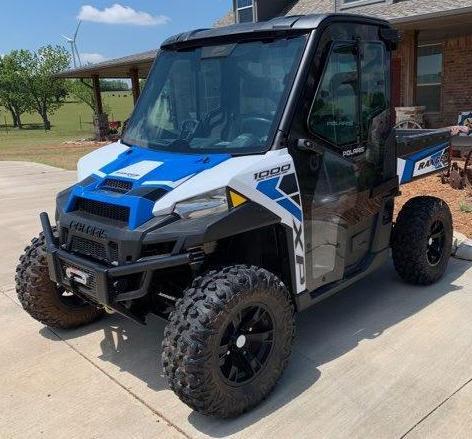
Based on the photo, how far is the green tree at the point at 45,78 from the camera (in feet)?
156

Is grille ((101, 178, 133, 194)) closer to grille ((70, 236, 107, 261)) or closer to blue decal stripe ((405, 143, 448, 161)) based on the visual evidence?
grille ((70, 236, 107, 261))

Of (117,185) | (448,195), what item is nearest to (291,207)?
(117,185)

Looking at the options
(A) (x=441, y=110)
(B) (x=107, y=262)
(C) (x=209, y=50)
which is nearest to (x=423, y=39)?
(A) (x=441, y=110)

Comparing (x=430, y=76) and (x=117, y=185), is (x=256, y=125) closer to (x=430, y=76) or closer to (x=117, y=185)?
(x=117, y=185)

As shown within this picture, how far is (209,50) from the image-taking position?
3.50 m

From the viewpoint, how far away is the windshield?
10.4 ft

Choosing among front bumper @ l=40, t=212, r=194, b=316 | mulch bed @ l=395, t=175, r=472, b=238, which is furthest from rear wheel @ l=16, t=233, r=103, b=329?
mulch bed @ l=395, t=175, r=472, b=238

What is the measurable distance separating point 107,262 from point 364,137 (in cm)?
195

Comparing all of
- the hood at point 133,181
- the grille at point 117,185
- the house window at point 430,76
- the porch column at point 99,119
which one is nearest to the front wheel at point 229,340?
the hood at point 133,181

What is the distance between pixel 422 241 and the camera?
4.38m

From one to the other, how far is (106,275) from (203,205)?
2.05 ft

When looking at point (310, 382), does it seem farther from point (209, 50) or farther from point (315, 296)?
point (209, 50)

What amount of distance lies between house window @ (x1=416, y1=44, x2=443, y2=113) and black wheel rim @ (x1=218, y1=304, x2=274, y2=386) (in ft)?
45.3

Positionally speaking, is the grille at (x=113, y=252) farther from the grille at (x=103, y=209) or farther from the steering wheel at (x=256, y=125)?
the steering wheel at (x=256, y=125)
